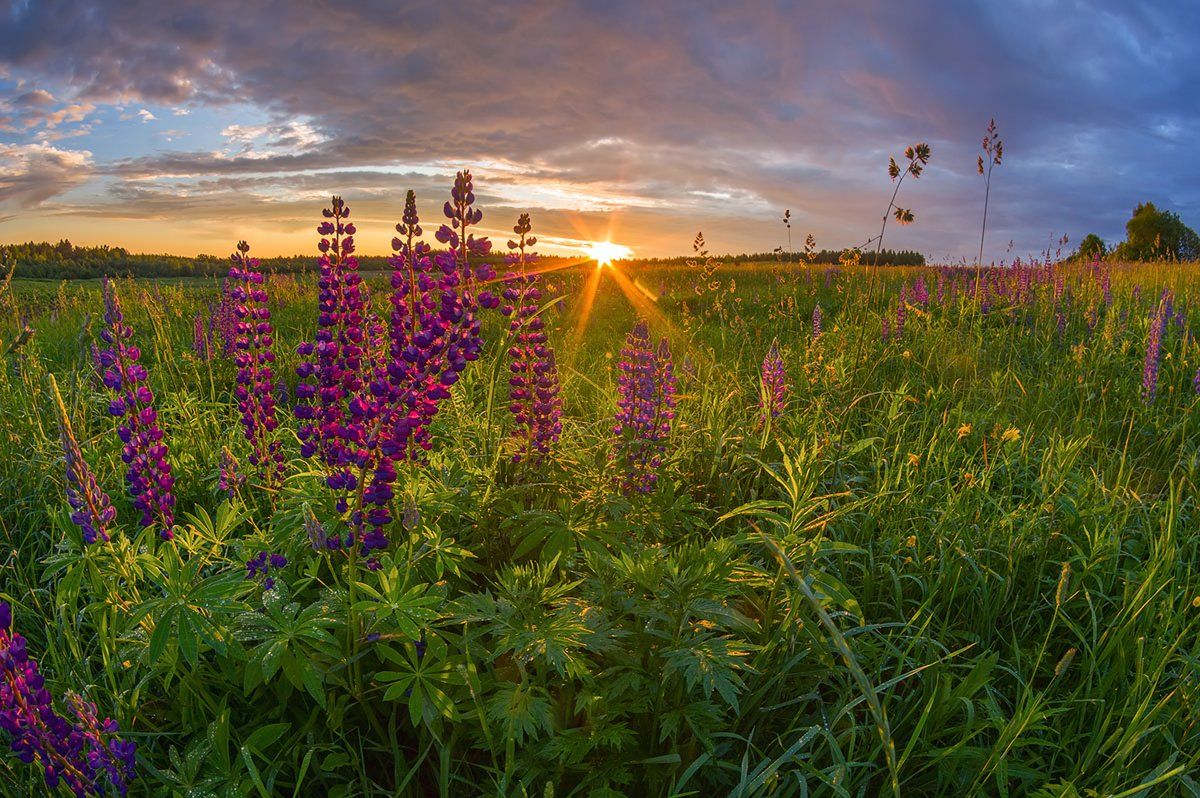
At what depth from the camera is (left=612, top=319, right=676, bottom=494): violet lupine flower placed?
3098mm

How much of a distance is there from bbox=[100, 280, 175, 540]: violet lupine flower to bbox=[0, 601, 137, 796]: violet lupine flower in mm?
682

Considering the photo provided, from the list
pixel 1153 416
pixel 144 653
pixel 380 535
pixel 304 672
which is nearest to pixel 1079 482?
pixel 1153 416

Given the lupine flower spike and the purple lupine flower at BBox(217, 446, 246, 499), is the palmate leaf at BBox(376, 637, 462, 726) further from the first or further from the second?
the purple lupine flower at BBox(217, 446, 246, 499)

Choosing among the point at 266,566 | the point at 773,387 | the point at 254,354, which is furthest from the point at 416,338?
the point at 773,387

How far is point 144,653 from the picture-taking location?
6.72ft

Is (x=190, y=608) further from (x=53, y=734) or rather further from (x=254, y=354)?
(x=254, y=354)

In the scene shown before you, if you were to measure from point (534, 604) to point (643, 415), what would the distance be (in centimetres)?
154

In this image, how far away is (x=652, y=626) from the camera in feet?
7.04

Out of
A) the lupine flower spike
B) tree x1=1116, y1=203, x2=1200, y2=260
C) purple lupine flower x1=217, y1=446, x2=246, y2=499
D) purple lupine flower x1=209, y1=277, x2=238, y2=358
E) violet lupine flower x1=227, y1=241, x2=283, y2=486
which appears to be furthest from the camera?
tree x1=1116, y1=203, x2=1200, y2=260

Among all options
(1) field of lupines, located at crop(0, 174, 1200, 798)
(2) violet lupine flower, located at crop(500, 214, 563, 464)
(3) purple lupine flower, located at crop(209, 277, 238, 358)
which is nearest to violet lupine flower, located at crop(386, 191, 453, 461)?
(1) field of lupines, located at crop(0, 174, 1200, 798)

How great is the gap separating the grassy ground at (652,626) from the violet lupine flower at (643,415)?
0.37 feet

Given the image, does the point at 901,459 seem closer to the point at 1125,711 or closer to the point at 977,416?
the point at 977,416

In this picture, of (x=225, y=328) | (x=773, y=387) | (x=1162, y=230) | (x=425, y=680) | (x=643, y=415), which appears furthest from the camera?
(x=1162, y=230)

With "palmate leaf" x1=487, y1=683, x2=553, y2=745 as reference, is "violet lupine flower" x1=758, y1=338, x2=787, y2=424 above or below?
above
